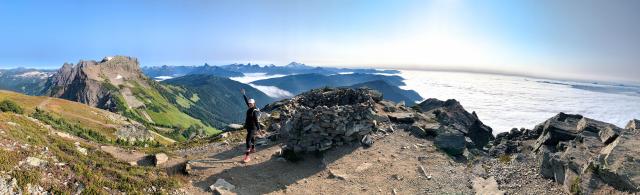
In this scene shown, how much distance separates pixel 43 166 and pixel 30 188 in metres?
2.41

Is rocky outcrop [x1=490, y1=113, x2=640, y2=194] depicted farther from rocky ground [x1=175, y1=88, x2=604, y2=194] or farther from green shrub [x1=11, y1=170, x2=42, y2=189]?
green shrub [x1=11, y1=170, x2=42, y2=189]

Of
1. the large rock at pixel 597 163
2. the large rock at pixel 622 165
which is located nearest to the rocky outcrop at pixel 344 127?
the large rock at pixel 597 163

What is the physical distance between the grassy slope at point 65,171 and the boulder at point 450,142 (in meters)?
23.9

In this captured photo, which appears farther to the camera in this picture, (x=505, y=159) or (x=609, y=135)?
(x=505, y=159)

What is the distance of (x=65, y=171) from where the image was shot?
1881cm

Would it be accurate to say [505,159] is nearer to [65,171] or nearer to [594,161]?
[594,161]

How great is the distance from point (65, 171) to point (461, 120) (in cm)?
6054

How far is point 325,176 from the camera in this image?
26.6 m

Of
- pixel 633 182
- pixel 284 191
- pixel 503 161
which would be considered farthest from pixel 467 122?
pixel 284 191

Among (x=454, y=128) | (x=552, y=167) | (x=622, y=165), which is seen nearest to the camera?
(x=622, y=165)

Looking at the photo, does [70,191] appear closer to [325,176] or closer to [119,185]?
[119,185]

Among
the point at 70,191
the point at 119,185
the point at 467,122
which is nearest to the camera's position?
the point at 70,191

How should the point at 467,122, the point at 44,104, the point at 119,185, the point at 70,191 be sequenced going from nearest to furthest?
the point at 70,191 → the point at 119,185 → the point at 467,122 → the point at 44,104

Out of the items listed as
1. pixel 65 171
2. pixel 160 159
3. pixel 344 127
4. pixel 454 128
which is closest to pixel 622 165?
pixel 344 127
